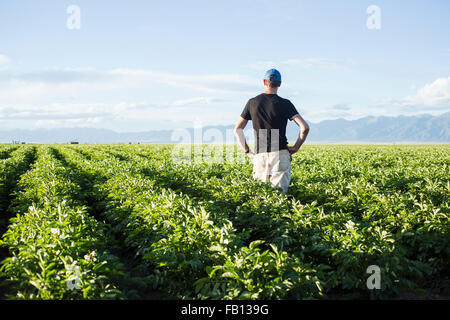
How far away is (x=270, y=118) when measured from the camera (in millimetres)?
6012

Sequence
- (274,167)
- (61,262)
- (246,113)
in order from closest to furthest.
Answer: (61,262), (246,113), (274,167)

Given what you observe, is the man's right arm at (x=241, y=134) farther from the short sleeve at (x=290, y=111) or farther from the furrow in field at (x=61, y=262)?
the furrow in field at (x=61, y=262)

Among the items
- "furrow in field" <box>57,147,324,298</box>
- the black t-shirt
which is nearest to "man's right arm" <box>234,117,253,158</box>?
the black t-shirt

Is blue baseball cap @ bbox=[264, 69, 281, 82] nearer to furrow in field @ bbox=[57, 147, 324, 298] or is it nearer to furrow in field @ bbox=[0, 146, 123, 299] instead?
furrow in field @ bbox=[57, 147, 324, 298]

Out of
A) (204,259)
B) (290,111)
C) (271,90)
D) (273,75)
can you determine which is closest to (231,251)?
(204,259)

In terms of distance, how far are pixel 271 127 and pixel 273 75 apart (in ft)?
3.06

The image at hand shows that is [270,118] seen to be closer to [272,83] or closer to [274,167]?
[272,83]

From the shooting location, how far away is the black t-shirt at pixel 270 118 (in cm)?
598

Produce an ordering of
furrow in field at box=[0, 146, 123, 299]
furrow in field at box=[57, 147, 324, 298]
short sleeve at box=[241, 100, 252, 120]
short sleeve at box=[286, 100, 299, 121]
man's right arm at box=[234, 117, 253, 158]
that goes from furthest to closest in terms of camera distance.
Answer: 1. man's right arm at box=[234, 117, 253, 158]
2. short sleeve at box=[241, 100, 252, 120]
3. short sleeve at box=[286, 100, 299, 121]
4. furrow in field at box=[57, 147, 324, 298]
5. furrow in field at box=[0, 146, 123, 299]

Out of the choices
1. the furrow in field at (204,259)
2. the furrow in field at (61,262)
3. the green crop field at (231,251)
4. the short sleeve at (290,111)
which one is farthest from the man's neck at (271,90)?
the furrow in field at (61,262)

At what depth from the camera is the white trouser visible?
20.5ft

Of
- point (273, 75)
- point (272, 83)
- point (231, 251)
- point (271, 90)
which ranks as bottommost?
point (231, 251)
